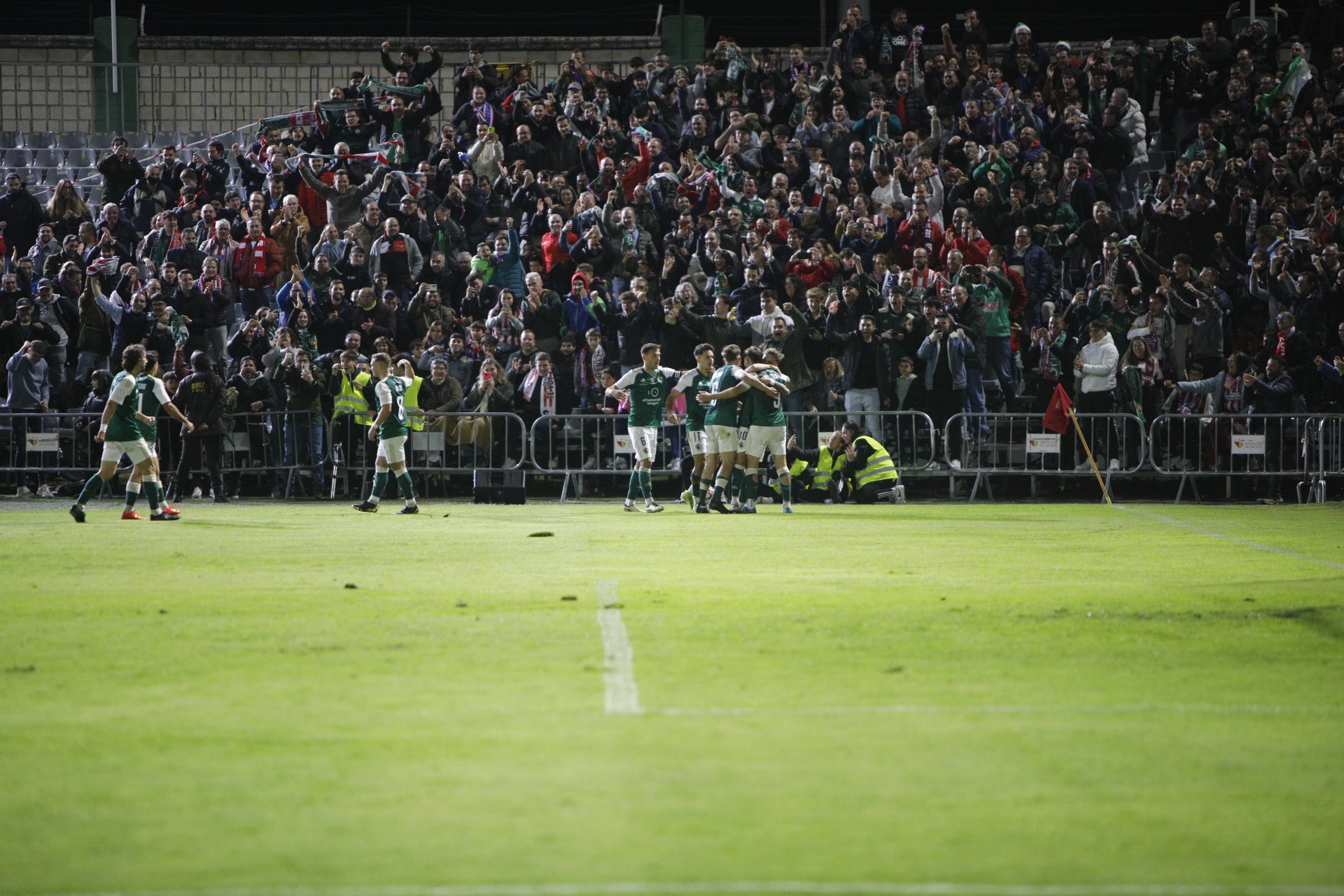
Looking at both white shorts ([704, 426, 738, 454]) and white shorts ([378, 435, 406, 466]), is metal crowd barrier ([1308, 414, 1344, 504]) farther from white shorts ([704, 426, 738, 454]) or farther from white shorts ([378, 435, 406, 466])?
white shorts ([378, 435, 406, 466])

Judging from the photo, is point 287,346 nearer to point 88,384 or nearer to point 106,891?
point 88,384

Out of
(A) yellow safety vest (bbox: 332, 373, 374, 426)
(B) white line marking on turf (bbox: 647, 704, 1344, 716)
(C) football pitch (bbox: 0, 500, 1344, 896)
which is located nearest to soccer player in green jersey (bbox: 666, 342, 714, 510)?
(A) yellow safety vest (bbox: 332, 373, 374, 426)

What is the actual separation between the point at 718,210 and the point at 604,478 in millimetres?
4694

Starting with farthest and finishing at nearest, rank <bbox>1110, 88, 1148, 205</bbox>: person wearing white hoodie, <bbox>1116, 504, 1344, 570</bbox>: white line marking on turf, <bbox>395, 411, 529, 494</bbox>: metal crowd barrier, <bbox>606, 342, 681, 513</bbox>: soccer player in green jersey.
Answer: <bbox>1110, 88, 1148, 205</bbox>: person wearing white hoodie, <bbox>395, 411, 529, 494</bbox>: metal crowd barrier, <bbox>606, 342, 681, 513</bbox>: soccer player in green jersey, <bbox>1116, 504, 1344, 570</bbox>: white line marking on turf

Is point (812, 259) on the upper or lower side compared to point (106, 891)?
upper

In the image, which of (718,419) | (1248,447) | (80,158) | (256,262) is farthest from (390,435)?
(80,158)

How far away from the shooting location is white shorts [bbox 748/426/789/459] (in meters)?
21.3

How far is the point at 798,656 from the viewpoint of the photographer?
29.1 feet

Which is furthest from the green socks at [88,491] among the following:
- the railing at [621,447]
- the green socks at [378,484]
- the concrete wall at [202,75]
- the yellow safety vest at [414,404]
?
the concrete wall at [202,75]

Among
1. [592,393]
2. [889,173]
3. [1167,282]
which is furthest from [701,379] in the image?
[1167,282]

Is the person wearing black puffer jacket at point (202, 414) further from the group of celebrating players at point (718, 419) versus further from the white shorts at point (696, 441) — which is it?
the white shorts at point (696, 441)

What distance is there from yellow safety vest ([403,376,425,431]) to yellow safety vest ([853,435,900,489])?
6.65 metres

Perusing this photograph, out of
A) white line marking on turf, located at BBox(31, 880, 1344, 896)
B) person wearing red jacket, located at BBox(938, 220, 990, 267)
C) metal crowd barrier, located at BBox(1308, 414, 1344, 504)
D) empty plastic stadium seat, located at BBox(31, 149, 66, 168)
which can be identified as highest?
empty plastic stadium seat, located at BBox(31, 149, 66, 168)

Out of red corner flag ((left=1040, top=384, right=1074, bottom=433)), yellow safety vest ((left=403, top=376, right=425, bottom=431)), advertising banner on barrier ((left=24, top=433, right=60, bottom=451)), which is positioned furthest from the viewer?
advertising banner on barrier ((left=24, top=433, right=60, bottom=451))
